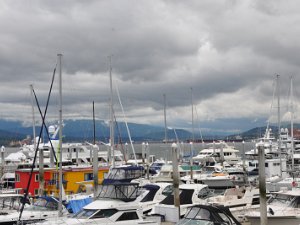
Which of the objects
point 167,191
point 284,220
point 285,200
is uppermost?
point 167,191

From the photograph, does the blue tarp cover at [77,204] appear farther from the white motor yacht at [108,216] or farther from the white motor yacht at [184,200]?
the white motor yacht at [108,216]

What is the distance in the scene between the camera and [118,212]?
2062 cm

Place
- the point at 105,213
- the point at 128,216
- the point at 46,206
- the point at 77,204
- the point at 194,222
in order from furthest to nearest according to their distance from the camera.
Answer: the point at 77,204 → the point at 46,206 → the point at 128,216 → the point at 105,213 → the point at 194,222

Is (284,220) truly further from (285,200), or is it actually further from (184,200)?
(184,200)

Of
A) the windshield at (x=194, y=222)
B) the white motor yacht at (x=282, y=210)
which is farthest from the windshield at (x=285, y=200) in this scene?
the windshield at (x=194, y=222)

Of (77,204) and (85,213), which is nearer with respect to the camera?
(85,213)

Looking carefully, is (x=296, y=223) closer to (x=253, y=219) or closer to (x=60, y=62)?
(x=253, y=219)

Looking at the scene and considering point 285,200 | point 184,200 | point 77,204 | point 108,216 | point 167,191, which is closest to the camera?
point 108,216

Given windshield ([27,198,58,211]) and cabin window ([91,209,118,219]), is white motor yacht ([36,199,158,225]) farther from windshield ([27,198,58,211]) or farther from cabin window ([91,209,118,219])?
windshield ([27,198,58,211])

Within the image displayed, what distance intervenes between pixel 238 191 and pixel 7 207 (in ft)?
42.1

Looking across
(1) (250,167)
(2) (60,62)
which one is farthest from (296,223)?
(1) (250,167)

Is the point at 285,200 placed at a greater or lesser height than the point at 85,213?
greater

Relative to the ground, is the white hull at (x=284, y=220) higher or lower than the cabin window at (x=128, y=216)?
lower

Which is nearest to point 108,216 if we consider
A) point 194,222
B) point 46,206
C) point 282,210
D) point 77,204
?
point 194,222
